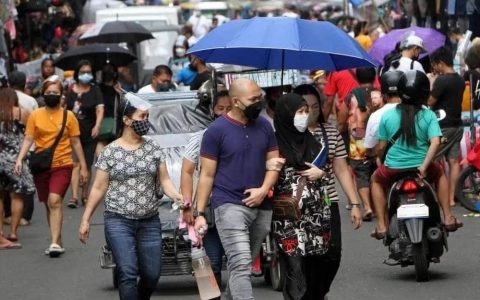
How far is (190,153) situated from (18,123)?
598 centimetres

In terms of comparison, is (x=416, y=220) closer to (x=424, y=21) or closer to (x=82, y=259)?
(x=82, y=259)

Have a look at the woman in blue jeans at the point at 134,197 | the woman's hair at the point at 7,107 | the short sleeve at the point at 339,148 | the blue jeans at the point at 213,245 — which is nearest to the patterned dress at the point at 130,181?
the woman in blue jeans at the point at 134,197

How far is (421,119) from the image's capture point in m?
11.5

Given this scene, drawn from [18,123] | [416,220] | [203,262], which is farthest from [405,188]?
[18,123]

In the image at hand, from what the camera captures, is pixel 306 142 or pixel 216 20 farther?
pixel 216 20

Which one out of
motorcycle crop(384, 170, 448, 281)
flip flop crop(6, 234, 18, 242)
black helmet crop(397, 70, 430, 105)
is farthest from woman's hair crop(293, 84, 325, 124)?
flip flop crop(6, 234, 18, 242)

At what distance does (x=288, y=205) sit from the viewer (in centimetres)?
920

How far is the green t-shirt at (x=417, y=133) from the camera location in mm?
11508

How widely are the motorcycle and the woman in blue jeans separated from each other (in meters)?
2.47

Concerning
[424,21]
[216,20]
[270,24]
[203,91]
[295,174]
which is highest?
[270,24]

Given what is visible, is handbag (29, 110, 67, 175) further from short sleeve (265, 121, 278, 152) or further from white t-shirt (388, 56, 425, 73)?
short sleeve (265, 121, 278, 152)

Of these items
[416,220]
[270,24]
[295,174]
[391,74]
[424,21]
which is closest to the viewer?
[295,174]

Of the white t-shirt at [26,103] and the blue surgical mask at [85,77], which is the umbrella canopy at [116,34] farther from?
the white t-shirt at [26,103]

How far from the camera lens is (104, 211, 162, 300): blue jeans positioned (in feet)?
31.7
